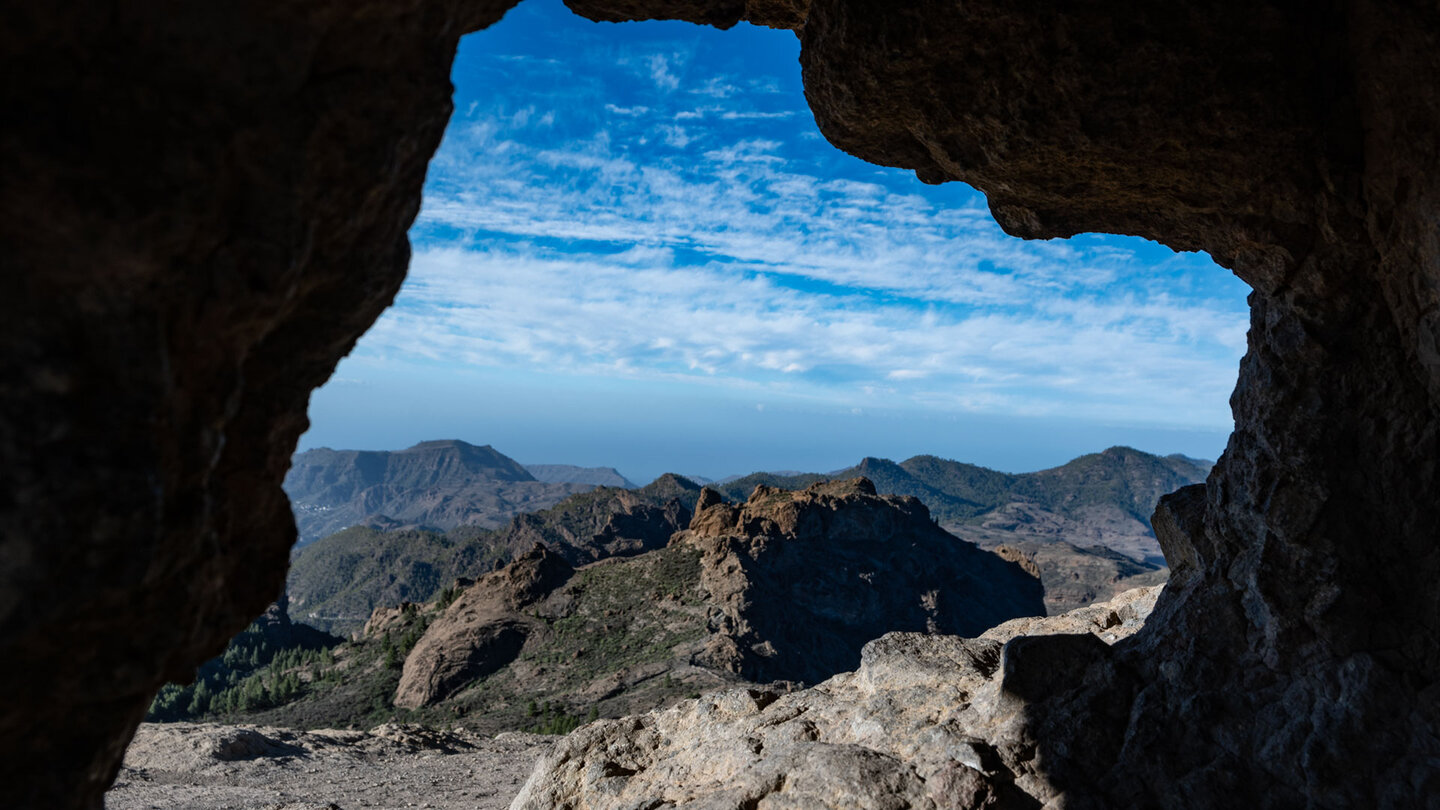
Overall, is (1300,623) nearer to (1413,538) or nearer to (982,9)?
(1413,538)

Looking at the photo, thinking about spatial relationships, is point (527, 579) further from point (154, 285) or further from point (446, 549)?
point (446, 549)

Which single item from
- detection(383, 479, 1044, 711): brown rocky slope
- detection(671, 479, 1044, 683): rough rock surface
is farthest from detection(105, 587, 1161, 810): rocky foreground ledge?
detection(671, 479, 1044, 683): rough rock surface

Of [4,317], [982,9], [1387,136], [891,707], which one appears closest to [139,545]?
[4,317]

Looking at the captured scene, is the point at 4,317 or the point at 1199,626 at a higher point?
the point at 4,317

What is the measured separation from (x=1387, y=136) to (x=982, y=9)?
13.1 ft

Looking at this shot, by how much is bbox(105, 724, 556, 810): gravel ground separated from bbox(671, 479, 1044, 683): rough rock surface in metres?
31.1

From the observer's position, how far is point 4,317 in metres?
3.46

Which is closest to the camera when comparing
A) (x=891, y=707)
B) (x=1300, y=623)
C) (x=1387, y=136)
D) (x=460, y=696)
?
(x=1387, y=136)

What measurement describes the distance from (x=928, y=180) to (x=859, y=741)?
8.25 m

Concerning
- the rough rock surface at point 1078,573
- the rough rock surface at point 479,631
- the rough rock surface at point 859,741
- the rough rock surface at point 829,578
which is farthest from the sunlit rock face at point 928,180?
the rough rock surface at point 1078,573

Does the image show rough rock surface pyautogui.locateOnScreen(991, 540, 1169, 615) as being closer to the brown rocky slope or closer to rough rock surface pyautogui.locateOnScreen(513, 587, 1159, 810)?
the brown rocky slope

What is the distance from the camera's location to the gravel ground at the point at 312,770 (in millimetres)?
22156

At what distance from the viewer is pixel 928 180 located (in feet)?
37.4

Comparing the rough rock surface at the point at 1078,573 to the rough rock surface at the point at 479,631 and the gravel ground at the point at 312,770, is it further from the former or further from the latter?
the gravel ground at the point at 312,770
